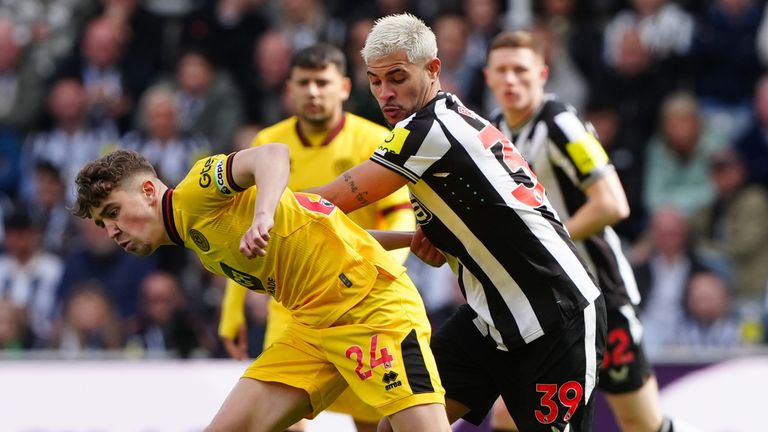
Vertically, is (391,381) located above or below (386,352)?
below

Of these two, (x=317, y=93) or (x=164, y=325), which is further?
(x=164, y=325)

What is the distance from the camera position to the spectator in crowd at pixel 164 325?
10.3 m

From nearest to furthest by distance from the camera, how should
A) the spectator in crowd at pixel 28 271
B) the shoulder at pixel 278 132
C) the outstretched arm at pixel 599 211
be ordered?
the outstretched arm at pixel 599 211, the shoulder at pixel 278 132, the spectator in crowd at pixel 28 271

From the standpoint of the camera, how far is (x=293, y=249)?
5.50 meters

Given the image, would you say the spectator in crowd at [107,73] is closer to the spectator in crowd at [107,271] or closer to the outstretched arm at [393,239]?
the spectator in crowd at [107,271]

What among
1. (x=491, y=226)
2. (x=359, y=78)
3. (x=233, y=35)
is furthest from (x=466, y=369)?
(x=233, y=35)

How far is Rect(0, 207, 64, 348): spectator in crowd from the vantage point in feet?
37.9

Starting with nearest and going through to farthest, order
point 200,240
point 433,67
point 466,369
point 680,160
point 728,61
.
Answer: point 433,67, point 200,240, point 466,369, point 680,160, point 728,61

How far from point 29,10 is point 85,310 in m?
4.42

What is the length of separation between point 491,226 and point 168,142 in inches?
290

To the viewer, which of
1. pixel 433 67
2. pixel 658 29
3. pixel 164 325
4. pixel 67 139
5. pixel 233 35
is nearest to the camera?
pixel 433 67

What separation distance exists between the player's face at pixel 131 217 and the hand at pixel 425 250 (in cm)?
110

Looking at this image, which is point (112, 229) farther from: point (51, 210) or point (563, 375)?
point (51, 210)

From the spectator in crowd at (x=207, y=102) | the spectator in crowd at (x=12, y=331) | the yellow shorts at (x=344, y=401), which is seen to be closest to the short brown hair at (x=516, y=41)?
the yellow shorts at (x=344, y=401)
